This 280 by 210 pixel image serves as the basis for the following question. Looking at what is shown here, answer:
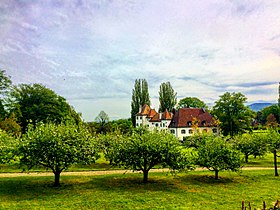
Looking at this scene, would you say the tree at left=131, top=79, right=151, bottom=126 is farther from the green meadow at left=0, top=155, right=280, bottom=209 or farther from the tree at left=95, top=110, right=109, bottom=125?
the green meadow at left=0, top=155, right=280, bottom=209

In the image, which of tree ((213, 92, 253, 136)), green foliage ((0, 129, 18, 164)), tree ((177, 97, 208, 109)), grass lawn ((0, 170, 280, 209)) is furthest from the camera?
tree ((177, 97, 208, 109))

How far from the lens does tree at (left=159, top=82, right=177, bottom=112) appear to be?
74.0 meters

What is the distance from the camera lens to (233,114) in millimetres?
50500

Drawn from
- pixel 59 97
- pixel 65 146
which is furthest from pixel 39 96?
pixel 65 146

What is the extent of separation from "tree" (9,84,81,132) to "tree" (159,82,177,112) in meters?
28.0

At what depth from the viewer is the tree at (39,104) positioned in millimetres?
48250

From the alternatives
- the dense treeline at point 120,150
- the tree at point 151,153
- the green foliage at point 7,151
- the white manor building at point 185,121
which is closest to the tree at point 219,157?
the dense treeline at point 120,150

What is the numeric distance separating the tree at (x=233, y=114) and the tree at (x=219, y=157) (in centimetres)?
3346

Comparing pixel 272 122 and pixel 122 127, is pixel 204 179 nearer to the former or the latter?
pixel 122 127

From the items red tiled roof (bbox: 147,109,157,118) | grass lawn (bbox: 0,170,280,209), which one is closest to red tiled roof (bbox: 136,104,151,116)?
red tiled roof (bbox: 147,109,157,118)

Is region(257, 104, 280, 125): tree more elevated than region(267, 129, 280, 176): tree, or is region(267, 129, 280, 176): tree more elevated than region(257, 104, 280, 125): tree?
region(257, 104, 280, 125): tree

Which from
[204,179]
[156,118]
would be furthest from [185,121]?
[204,179]

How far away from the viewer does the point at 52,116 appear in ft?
159

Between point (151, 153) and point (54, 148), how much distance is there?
219 inches
